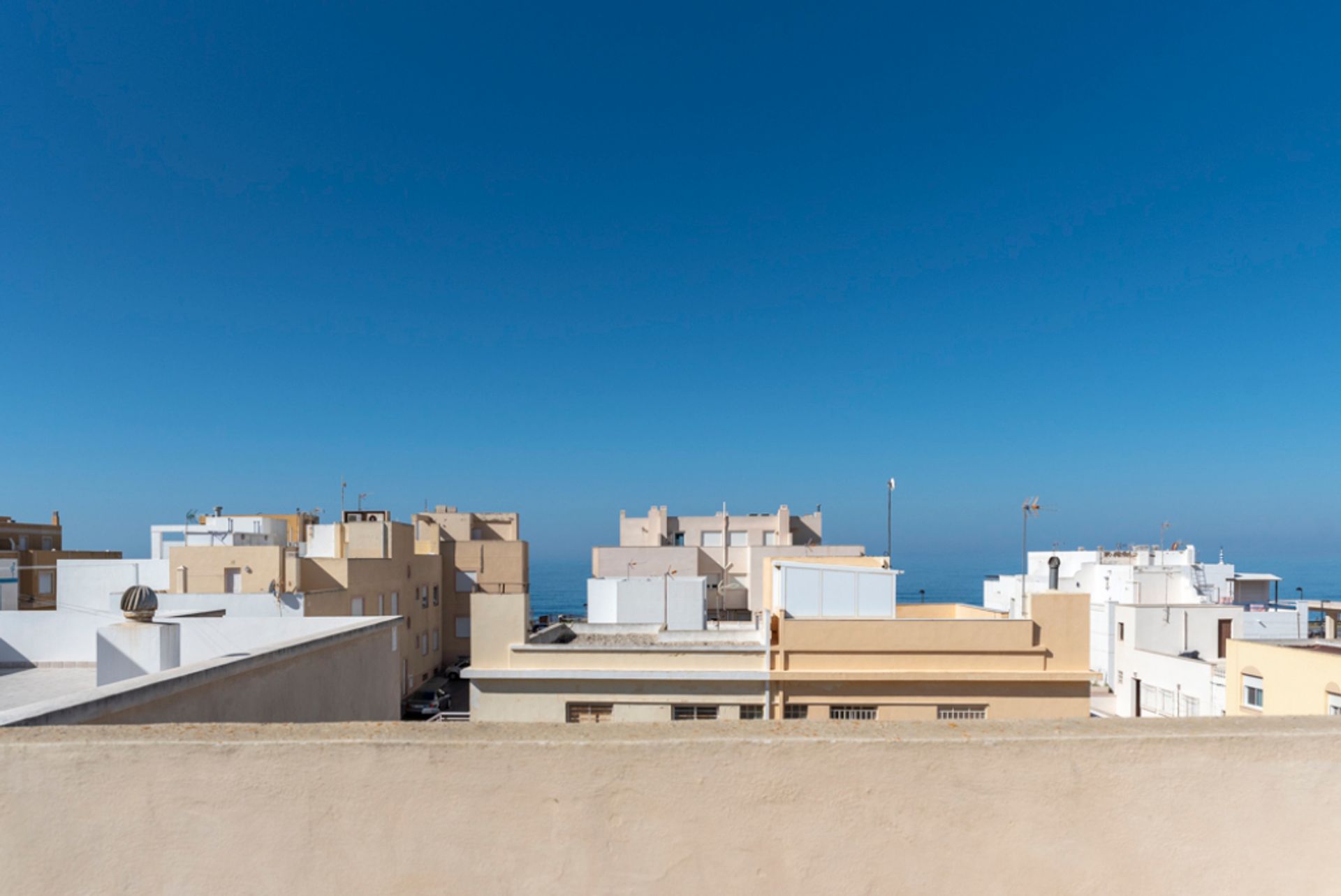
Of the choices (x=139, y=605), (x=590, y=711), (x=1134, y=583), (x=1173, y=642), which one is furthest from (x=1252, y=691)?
(x=139, y=605)

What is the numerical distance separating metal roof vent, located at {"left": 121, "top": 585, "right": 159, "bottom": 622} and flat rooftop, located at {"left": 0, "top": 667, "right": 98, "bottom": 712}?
2.97ft

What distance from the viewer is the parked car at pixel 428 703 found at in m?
28.8

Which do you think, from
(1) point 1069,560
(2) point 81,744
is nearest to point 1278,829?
(2) point 81,744

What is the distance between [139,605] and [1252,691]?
26221 mm

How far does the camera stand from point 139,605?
235 inches

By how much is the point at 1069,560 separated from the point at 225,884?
53.0 metres

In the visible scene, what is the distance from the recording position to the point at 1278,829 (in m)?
2.48

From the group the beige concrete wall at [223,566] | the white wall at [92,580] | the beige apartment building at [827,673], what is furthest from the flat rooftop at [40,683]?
the white wall at [92,580]

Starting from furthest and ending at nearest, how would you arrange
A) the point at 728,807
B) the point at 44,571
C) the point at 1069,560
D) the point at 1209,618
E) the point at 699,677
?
the point at 1069,560, the point at 44,571, the point at 1209,618, the point at 699,677, the point at 728,807

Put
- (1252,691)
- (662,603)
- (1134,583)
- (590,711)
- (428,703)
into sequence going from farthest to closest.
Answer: (1134,583), (428,703), (1252,691), (662,603), (590,711)

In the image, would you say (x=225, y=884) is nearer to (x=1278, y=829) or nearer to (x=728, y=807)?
(x=728, y=807)

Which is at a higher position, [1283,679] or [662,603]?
[662,603]

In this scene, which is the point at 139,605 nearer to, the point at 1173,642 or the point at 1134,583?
the point at 1173,642

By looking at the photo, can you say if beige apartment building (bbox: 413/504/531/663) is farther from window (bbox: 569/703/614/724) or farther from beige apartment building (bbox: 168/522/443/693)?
window (bbox: 569/703/614/724)
